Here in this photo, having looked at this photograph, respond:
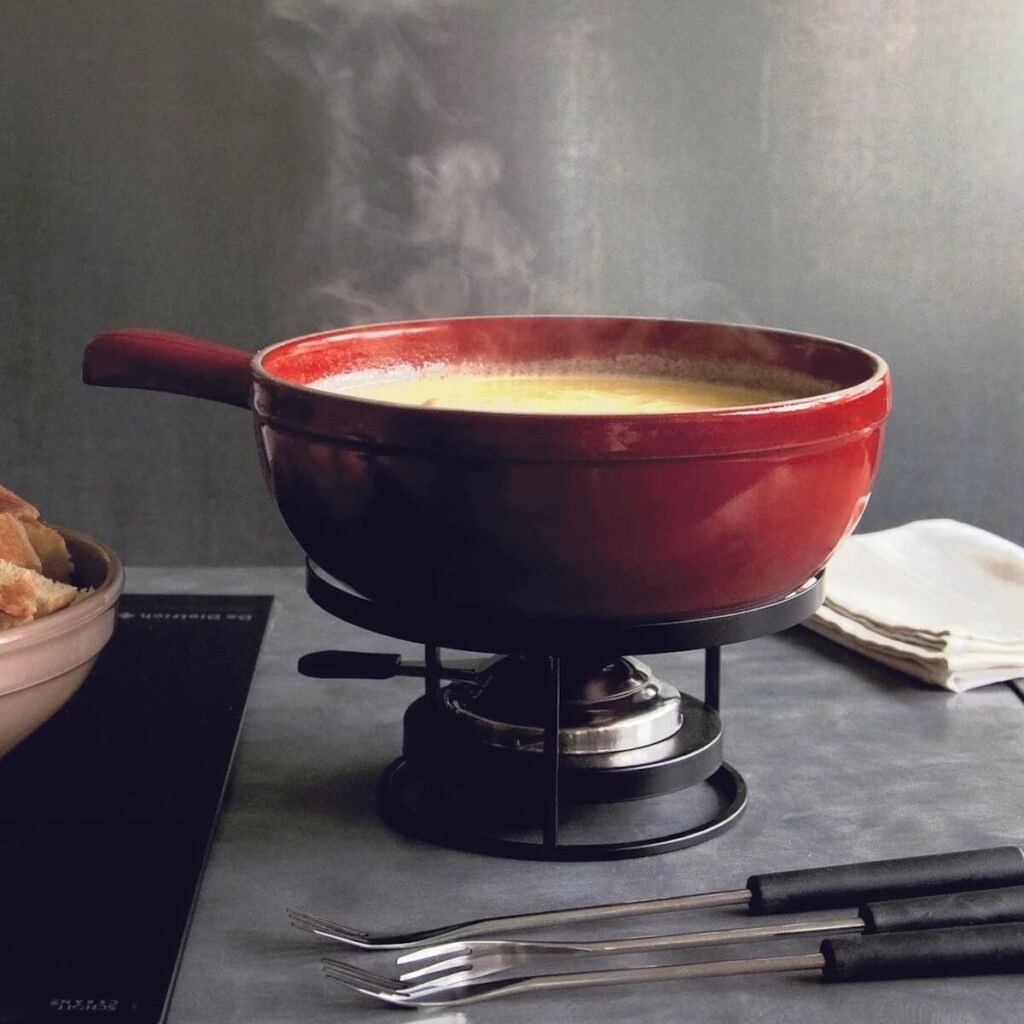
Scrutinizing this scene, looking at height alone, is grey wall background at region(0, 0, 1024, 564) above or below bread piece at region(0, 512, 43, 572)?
above

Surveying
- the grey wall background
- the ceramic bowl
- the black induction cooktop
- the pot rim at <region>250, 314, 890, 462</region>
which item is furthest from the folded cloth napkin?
the ceramic bowl

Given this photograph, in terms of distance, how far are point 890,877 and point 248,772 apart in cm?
43

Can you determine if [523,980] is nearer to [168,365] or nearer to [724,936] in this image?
[724,936]

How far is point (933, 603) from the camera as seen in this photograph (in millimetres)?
1203

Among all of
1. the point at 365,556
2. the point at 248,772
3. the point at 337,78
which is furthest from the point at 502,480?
the point at 337,78

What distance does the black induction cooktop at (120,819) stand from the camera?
2.25 feet

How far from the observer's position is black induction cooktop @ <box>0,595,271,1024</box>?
687 millimetres

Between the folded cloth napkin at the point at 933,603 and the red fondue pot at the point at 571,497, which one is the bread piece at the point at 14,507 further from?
the folded cloth napkin at the point at 933,603

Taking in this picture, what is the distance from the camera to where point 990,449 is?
150 centimetres

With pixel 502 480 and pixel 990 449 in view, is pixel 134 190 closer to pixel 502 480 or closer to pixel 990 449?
pixel 502 480

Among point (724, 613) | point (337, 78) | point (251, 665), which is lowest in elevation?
point (251, 665)

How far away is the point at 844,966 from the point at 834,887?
0.23ft

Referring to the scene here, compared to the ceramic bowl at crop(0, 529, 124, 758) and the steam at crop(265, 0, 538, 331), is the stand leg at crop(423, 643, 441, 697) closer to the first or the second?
the ceramic bowl at crop(0, 529, 124, 758)

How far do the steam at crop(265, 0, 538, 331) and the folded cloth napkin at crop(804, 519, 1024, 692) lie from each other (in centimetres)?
44
